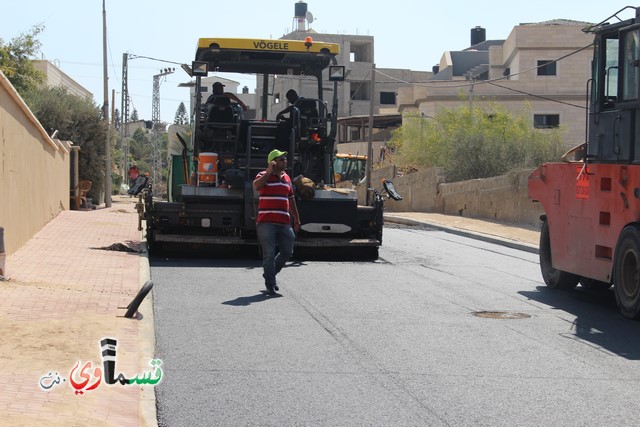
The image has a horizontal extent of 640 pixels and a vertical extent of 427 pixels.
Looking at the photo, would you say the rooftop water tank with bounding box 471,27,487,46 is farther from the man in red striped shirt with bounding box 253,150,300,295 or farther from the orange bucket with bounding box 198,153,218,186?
the man in red striped shirt with bounding box 253,150,300,295

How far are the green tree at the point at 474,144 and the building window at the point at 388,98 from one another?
31428mm

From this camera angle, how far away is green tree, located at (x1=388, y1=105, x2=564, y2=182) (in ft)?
134

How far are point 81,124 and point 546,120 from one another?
28.7 meters

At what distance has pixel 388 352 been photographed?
8.85m

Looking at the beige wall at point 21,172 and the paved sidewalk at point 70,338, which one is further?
the beige wall at point 21,172

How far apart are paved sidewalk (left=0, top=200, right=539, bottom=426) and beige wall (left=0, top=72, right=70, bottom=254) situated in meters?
0.53

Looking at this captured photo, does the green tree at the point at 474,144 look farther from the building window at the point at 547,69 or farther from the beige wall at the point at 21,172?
the beige wall at the point at 21,172

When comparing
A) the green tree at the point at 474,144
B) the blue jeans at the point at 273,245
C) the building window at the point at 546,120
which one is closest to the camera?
the blue jeans at the point at 273,245

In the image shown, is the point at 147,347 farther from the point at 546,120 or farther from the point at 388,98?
the point at 388,98

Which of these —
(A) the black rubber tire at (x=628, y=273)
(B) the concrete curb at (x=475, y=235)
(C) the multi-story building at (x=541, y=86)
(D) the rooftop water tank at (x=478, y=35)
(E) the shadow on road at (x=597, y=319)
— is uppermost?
(D) the rooftop water tank at (x=478, y=35)

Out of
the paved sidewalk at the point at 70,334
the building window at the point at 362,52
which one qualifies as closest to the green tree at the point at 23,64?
the paved sidewalk at the point at 70,334

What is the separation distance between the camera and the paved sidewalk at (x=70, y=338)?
6.17 meters

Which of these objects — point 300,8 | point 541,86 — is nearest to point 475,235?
point 541,86

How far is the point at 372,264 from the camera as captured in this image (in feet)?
54.5
